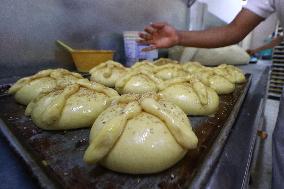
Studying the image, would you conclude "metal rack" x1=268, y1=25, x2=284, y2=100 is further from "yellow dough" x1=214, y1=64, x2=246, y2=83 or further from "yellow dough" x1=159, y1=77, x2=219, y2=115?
"yellow dough" x1=159, y1=77, x2=219, y2=115

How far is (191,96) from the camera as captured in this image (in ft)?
3.90

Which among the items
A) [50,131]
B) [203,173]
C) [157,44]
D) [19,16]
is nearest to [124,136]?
[203,173]

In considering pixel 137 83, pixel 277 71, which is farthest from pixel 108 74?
pixel 277 71

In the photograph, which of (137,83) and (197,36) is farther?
(197,36)

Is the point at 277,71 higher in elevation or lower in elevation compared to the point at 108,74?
lower

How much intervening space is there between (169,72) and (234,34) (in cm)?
54

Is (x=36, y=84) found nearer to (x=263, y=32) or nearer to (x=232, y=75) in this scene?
(x=232, y=75)

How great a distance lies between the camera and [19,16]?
1617mm

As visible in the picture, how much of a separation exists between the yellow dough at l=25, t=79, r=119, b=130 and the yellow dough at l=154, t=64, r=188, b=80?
2.60 ft

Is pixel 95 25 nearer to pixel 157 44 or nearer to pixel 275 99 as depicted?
pixel 157 44

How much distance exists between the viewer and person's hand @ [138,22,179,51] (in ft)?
5.85

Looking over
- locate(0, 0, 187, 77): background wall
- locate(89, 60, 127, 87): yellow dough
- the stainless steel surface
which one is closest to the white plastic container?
locate(0, 0, 187, 77): background wall

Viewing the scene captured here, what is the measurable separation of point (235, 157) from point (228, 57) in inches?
100

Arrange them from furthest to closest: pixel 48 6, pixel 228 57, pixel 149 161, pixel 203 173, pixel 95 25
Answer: pixel 228 57 < pixel 95 25 < pixel 48 6 < pixel 149 161 < pixel 203 173
